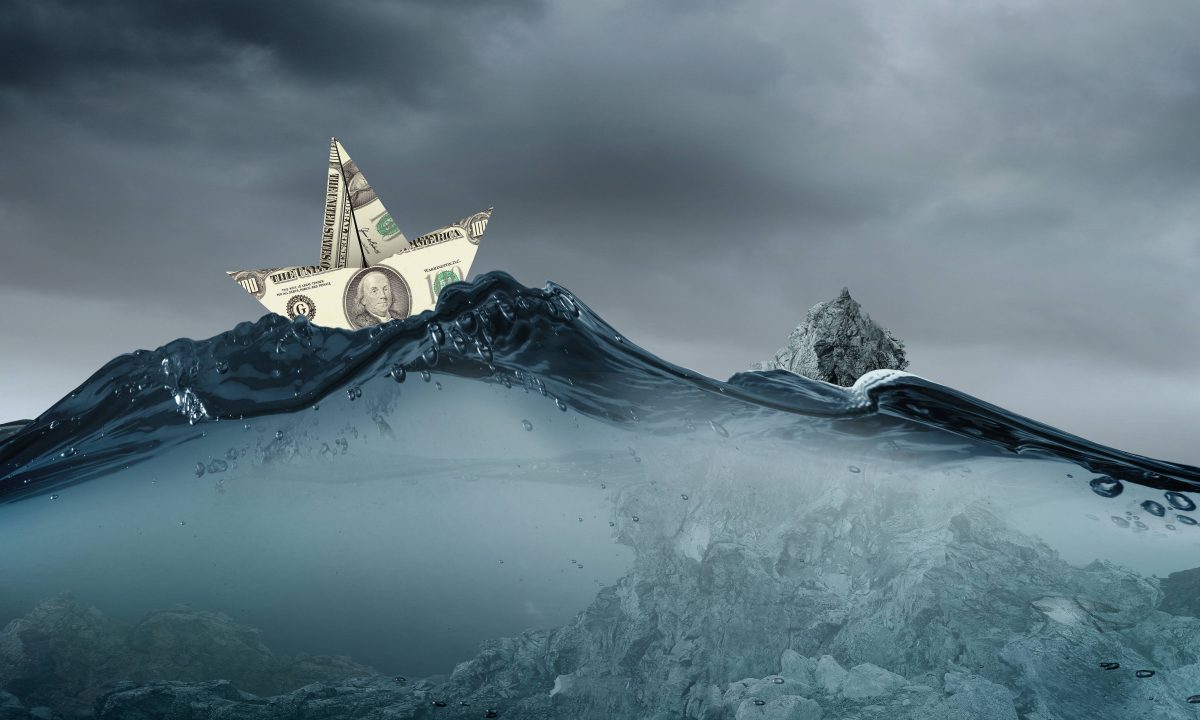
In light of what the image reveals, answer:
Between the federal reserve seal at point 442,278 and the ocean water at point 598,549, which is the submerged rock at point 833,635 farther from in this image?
the federal reserve seal at point 442,278

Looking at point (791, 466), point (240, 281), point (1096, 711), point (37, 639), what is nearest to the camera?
point (1096, 711)

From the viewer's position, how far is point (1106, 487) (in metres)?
5.00

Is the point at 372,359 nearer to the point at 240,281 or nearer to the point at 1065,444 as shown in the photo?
the point at 240,281

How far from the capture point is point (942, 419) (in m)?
5.01

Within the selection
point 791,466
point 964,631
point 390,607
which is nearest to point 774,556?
→ point 791,466

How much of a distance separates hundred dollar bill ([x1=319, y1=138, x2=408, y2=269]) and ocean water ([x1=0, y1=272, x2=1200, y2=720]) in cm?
71

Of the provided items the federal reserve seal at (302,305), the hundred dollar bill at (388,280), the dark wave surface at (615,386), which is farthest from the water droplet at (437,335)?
the federal reserve seal at (302,305)

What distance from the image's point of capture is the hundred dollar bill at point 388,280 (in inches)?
229

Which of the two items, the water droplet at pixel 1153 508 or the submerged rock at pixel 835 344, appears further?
the submerged rock at pixel 835 344

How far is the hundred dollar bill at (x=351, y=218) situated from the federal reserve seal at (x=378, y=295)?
136 millimetres

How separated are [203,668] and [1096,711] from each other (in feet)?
16.5

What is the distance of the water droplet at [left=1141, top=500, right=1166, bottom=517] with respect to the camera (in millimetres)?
5000

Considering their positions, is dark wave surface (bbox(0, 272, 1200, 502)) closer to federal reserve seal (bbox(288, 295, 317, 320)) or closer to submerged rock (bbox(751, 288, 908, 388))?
federal reserve seal (bbox(288, 295, 317, 320))

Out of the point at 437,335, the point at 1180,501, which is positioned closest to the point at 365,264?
the point at 437,335
